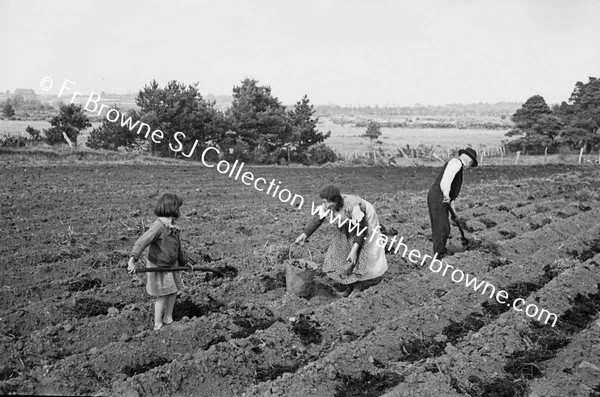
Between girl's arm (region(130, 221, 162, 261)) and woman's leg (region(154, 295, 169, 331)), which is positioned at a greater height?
girl's arm (region(130, 221, 162, 261))

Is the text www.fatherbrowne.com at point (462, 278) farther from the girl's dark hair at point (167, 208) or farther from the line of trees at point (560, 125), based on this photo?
the line of trees at point (560, 125)

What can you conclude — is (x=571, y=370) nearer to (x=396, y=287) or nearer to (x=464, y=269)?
(x=396, y=287)

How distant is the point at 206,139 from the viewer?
1045 inches

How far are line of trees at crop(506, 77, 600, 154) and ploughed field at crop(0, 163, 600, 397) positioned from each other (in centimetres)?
2684

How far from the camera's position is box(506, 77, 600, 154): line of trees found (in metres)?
36.6

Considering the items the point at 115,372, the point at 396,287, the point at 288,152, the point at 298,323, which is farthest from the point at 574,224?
the point at 288,152

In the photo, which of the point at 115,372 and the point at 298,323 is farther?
the point at 298,323

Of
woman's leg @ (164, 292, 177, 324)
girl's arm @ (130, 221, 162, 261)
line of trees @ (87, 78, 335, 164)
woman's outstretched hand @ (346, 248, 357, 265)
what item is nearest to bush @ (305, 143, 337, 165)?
line of trees @ (87, 78, 335, 164)

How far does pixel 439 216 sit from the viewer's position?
8031 millimetres

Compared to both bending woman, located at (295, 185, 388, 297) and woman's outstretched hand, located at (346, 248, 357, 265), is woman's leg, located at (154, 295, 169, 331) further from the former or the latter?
woman's outstretched hand, located at (346, 248, 357, 265)

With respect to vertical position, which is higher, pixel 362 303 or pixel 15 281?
pixel 362 303

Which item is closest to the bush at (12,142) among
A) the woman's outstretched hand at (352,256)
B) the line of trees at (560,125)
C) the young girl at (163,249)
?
→ the young girl at (163,249)

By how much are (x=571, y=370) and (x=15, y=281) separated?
19.3 feet

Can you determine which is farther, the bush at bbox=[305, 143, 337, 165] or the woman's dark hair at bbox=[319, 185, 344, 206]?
the bush at bbox=[305, 143, 337, 165]
